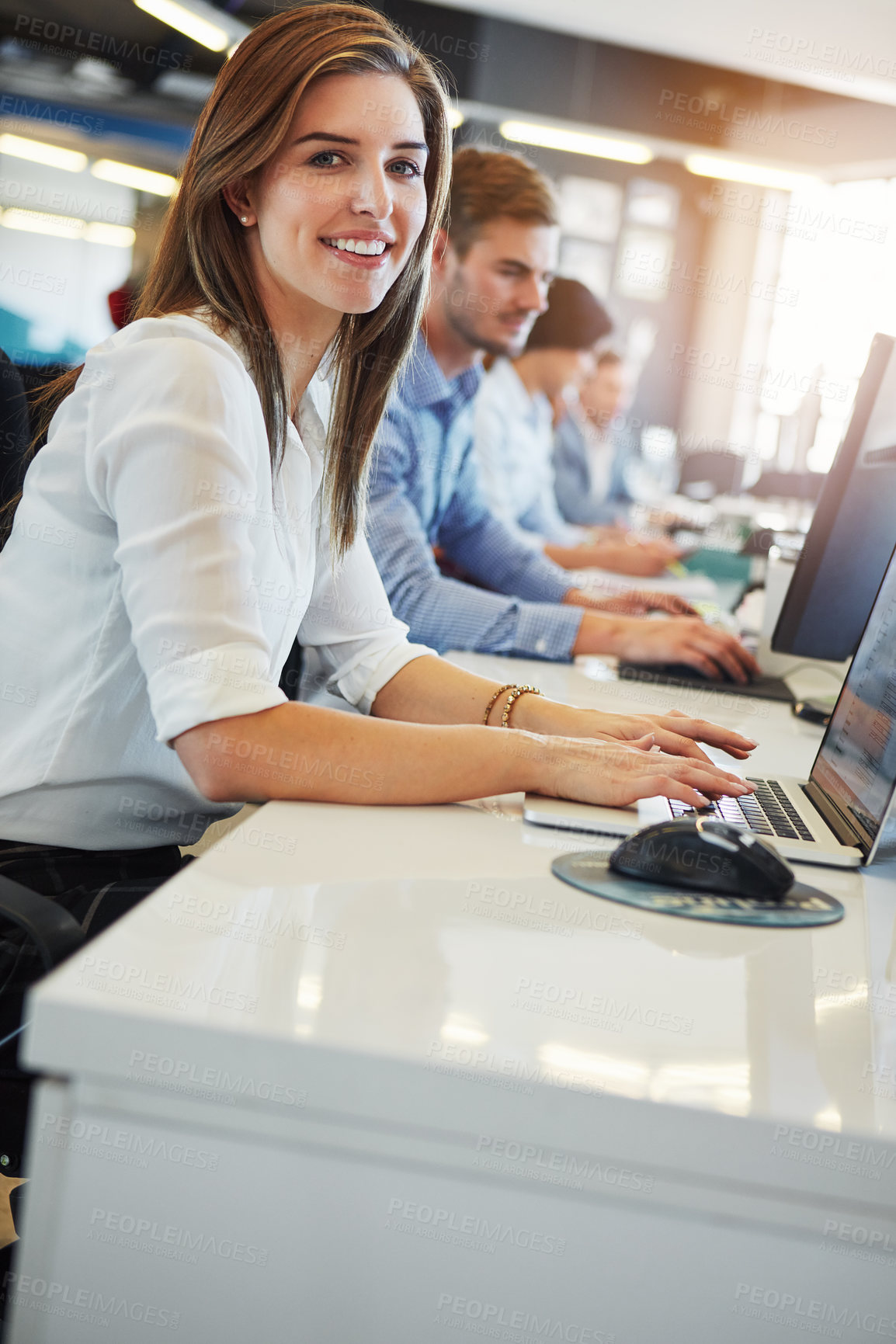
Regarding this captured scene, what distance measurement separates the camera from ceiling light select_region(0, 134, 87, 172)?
7.86 metres

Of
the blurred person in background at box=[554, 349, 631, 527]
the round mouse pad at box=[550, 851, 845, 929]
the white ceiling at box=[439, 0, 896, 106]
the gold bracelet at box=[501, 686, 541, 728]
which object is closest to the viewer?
the round mouse pad at box=[550, 851, 845, 929]

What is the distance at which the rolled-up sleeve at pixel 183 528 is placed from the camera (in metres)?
0.94

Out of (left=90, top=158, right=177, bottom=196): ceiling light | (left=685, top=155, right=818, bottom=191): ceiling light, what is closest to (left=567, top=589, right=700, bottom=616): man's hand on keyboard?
(left=90, top=158, right=177, bottom=196): ceiling light

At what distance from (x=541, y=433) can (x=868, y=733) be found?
3.80 metres

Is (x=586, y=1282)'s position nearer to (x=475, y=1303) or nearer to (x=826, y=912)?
(x=475, y=1303)

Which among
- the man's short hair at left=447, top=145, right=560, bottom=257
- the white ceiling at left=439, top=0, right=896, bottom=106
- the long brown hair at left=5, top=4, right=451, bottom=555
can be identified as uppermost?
the white ceiling at left=439, top=0, right=896, bottom=106

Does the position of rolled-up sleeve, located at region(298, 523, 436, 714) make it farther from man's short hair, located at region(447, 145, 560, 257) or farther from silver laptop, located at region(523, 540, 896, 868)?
man's short hair, located at region(447, 145, 560, 257)

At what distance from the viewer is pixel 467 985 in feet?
2.11

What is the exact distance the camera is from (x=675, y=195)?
10289 mm

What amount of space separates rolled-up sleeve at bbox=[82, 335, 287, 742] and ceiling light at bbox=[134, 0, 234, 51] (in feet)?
25.7

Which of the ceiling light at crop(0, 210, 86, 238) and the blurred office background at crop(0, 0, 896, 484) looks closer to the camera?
the blurred office background at crop(0, 0, 896, 484)

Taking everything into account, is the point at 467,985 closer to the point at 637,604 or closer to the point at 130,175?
the point at 637,604

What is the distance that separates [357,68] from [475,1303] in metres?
1.15

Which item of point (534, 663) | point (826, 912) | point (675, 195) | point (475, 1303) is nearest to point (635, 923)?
point (826, 912)
